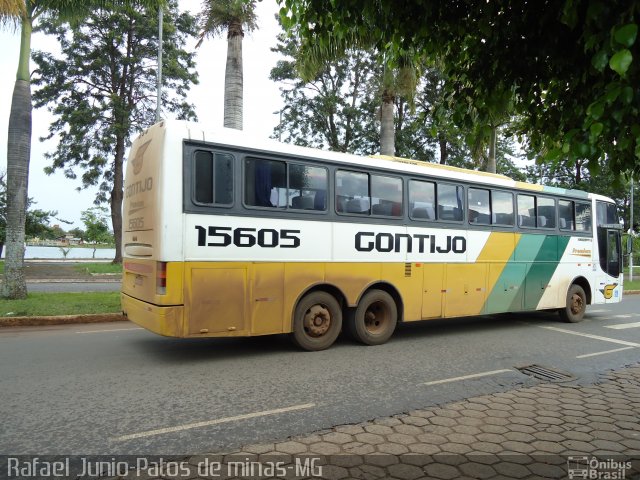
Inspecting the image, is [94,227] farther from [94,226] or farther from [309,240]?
[309,240]

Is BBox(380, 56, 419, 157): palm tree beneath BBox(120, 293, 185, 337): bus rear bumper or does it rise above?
above

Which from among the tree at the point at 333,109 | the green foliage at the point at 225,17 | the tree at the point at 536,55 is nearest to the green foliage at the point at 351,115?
the tree at the point at 333,109

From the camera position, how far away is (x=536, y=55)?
11.4 ft

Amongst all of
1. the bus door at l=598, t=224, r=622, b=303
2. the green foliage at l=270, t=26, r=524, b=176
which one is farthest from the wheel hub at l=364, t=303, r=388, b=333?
the green foliage at l=270, t=26, r=524, b=176

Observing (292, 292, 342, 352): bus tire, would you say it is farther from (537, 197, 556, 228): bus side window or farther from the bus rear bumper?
(537, 197, 556, 228): bus side window

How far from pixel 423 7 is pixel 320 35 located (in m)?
1.05

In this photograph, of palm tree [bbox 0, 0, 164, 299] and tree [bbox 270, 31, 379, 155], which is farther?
tree [bbox 270, 31, 379, 155]

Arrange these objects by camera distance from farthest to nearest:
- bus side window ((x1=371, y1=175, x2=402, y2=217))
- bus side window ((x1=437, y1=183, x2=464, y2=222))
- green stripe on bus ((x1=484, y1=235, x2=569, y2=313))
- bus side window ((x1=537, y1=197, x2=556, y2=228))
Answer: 1. bus side window ((x1=537, y1=197, x2=556, y2=228))
2. green stripe on bus ((x1=484, y1=235, x2=569, y2=313))
3. bus side window ((x1=437, y1=183, x2=464, y2=222))
4. bus side window ((x1=371, y1=175, x2=402, y2=217))

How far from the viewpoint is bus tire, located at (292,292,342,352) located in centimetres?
706

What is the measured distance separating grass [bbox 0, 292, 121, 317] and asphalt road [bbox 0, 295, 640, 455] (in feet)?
2.78

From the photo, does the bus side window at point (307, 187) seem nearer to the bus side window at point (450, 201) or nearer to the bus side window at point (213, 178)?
the bus side window at point (213, 178)

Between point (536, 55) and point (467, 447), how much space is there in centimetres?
317

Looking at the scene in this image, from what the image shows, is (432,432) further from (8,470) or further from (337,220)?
(337,220)

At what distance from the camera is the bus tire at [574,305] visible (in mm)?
11062
